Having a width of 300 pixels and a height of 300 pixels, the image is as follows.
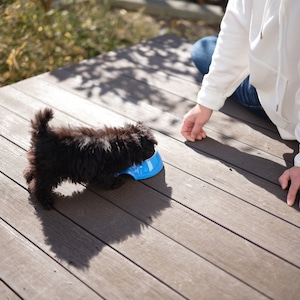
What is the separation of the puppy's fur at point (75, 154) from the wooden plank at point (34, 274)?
0.26 m

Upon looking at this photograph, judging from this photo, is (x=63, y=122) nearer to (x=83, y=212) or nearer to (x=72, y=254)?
(x=83, y=212)

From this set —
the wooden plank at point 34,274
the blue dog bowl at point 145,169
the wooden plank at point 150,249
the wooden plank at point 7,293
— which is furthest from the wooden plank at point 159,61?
the wooden plank at point 7,293

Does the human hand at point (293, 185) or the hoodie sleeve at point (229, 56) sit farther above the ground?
the hoodie sleeve at point (229, 56)

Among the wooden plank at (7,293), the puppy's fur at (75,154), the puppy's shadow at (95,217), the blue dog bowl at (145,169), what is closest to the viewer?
the wooden plank at (7,293)

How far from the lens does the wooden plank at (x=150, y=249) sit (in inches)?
62.0

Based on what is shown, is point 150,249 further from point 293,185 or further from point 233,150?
point 233,150

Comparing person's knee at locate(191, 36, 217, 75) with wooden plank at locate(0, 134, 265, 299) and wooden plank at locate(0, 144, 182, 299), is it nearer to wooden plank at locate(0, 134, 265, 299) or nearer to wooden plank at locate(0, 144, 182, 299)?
wooden plank at locate(0, 134, 265, 299)

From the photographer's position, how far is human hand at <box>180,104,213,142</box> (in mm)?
2387

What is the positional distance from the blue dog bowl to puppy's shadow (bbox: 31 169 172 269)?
4cm

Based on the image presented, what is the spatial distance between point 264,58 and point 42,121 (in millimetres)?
1171

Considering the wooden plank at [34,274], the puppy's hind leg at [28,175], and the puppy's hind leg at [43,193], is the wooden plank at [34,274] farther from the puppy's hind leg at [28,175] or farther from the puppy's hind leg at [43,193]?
the puppy's hind leg at [28,175]

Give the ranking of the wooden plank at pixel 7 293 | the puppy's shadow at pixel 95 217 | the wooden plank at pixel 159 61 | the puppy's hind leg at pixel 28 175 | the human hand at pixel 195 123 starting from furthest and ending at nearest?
the wooden plank at pixel 159 61, the human hand at pixel 195 123, the puppy's hind leg at pixel 28 175, the puppy's shadow at pixel 95 217, the wooden plank at pixel 7 293

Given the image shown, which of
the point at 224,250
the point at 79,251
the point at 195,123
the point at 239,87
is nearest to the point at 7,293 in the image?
the point at 79,251

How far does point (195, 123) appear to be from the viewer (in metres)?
2.40
